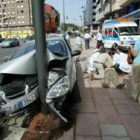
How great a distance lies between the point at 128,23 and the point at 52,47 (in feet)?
52.0

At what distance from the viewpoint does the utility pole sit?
466 cm

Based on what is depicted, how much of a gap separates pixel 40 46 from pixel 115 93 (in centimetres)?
327

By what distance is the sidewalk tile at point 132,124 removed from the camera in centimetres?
457

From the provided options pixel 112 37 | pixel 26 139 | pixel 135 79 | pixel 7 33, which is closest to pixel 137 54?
pixel 135 79

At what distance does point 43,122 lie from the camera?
4770 millimetres

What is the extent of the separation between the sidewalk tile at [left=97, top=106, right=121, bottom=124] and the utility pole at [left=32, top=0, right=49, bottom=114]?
127 centimetres

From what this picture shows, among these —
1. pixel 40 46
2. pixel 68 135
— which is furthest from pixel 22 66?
pixel 68 135

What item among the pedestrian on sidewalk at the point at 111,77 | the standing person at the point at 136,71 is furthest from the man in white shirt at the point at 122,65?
the standing person at the point at 136,71

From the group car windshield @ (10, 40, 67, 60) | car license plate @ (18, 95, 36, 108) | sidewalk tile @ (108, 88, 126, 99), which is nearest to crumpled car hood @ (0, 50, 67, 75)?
car license plate @ (18, 95, 36, 108)

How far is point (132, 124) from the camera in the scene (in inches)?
199

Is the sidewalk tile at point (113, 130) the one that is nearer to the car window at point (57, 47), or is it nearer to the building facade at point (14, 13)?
the car window at point (57, 47)

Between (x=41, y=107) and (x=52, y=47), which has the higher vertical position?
(x=52, y=47)

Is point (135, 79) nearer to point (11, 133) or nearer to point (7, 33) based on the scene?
point (11, 133)

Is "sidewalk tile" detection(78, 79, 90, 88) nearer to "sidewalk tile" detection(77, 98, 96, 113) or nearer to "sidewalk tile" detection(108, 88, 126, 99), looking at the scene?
"sidewalk tile" detection(108, 88, 126, 99)
